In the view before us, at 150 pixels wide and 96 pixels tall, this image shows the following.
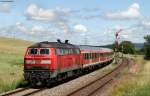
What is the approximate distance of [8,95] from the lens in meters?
21.8

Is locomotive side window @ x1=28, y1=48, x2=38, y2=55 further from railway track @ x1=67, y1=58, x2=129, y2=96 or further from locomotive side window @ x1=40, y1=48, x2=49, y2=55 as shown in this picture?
railway track @ x1=67, y1=58, x2=129, y2=96

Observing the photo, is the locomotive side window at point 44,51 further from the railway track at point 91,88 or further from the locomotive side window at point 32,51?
the railway track at point 91,88

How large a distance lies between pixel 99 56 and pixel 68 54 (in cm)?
2492

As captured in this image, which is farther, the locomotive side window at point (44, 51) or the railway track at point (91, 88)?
the locomotive side window at point (44, 51)

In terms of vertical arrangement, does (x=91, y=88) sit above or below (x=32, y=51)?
below

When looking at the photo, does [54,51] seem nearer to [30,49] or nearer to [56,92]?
[30,49]

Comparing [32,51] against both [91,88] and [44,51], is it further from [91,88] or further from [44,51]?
[91,88]

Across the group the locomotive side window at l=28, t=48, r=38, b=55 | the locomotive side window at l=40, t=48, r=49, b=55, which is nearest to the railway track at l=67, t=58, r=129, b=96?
the locomotive side window at l=40, t=48, r=49, b=55

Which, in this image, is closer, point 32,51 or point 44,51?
point 44,51

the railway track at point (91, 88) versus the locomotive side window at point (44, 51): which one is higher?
the locomotive side window at point (44, 51)

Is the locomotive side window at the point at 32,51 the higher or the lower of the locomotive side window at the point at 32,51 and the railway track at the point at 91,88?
the higher

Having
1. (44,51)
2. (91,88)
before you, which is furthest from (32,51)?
(91,88)

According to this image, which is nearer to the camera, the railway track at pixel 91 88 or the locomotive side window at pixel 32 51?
the railway track at pixel 91 88

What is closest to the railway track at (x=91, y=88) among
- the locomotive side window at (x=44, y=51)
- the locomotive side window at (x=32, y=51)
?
the locomotive side window at (x=44, y=51)
